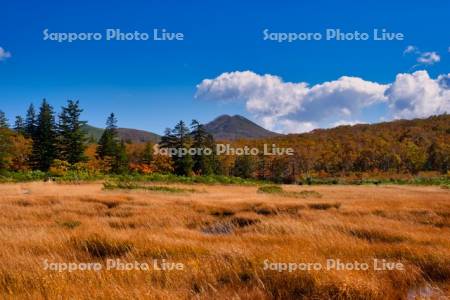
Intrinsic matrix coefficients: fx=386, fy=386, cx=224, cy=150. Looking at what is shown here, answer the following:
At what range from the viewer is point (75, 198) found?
19906 millimetres

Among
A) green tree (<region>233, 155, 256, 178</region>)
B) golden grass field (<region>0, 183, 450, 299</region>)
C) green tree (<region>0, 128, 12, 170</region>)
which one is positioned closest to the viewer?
golden grass field (<region>0, 183, 450, 299</region>)

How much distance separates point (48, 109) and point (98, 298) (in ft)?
251

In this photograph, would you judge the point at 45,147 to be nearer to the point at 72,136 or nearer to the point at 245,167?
the point at 72,136

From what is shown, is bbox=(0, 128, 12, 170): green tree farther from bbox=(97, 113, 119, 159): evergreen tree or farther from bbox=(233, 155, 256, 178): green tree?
bbox=(233, 155, 256, 178): green tree

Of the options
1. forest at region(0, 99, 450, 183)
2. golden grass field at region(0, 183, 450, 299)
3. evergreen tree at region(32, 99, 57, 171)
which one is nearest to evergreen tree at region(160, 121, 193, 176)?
forest at region(0, 99, 450, 183)

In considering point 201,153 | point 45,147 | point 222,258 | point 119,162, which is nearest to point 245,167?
point 201,153

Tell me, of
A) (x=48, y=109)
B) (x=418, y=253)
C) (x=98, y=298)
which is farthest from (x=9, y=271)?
(x=48, y=109)

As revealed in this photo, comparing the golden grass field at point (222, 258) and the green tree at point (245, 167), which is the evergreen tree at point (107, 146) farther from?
the golden grass field at point (222, 258)

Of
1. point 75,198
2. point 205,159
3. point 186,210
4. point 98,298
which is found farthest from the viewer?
point 205,159

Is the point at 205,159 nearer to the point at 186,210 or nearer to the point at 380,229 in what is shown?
the point at 186,210

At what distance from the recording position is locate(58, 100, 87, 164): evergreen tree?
66.3 metres

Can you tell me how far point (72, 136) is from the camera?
66375mm

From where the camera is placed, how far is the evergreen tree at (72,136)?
66.3 metres

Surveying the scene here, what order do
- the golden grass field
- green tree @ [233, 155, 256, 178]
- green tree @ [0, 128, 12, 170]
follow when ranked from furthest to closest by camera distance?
green tree @ [233, 155, 256, 178] < green tree @ [0, 128, 12, 170] < the golden grass field
